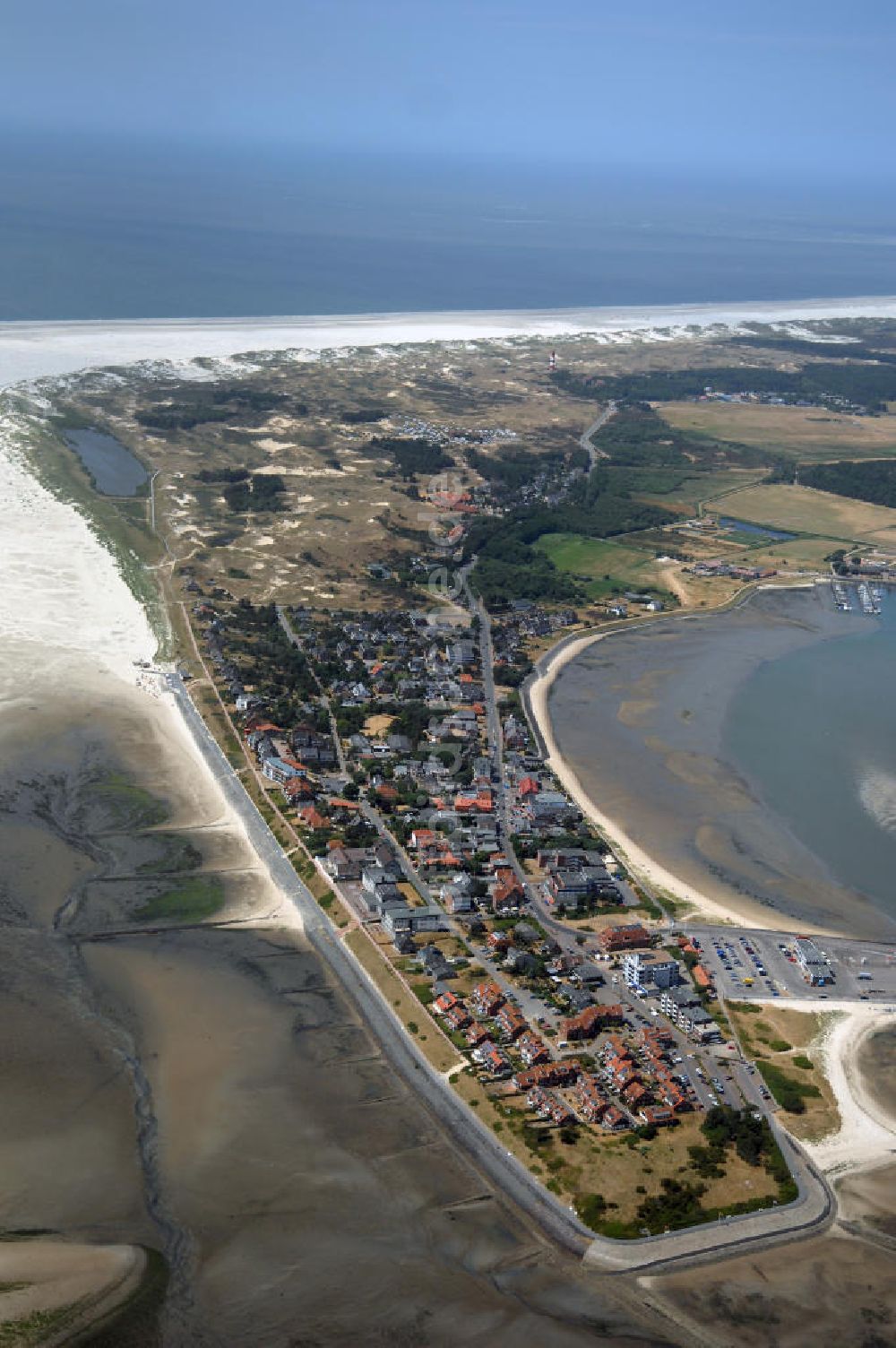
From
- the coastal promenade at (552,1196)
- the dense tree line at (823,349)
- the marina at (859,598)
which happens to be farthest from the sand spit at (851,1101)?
the dense tree line at (823,349)

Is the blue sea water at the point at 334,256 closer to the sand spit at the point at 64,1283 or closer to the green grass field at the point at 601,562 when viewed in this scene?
the green grass field at the point at 601,562

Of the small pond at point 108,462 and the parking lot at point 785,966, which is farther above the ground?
the small pond at point 108,462

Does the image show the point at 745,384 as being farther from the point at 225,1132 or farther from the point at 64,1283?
the point at 64,1283

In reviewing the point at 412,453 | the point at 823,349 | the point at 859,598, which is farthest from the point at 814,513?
the point at 823,349

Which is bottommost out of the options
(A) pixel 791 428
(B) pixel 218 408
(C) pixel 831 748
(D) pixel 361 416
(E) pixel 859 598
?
(C) pixel 831 748

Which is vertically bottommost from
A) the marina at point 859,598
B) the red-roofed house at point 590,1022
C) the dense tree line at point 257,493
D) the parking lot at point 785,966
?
the parking lot at point 785,966
